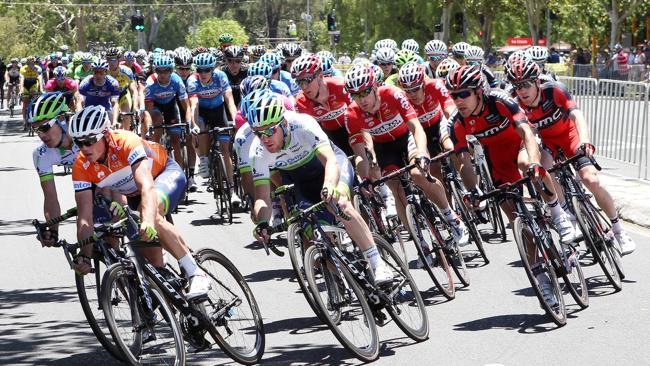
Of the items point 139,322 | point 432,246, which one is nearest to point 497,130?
point 432,246

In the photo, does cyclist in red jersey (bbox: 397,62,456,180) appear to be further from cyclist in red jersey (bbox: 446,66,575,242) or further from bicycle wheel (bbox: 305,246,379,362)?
bicycle wheel (bbox: 305,246,379,362)

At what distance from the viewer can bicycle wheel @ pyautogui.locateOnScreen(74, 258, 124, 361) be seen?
23.7 feet

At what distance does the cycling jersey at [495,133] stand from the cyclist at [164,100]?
7.36m

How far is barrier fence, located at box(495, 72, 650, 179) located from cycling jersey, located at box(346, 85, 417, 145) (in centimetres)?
575

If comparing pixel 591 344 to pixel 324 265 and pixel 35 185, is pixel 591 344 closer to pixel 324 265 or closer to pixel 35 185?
pixel 324 265

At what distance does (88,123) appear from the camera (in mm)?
7656

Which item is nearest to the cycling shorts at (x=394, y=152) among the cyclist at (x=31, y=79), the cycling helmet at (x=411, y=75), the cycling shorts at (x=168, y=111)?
the cycling helmet at (x=411, y=75)

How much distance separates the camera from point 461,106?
966 cm

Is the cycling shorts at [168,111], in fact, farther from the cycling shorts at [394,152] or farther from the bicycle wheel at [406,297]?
the bicycle wheel at [406,297]

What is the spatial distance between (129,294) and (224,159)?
7.73 meters

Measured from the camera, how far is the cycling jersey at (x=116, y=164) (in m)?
7.85

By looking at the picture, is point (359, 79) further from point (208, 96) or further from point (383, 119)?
point (208, 96)

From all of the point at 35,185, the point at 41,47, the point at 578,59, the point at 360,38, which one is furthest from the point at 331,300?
the point at 41,47

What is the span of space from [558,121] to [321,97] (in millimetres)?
2447
